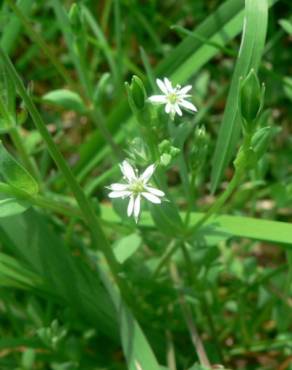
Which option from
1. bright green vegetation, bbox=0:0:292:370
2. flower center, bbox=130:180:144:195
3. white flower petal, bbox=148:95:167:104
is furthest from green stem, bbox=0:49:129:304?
white flower petal, bbox=148:95:167:104

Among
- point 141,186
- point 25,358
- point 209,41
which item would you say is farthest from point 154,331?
point 209,41

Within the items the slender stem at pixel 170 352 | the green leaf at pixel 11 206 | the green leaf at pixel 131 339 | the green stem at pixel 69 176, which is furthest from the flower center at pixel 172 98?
the slender stem at pixel 170 352

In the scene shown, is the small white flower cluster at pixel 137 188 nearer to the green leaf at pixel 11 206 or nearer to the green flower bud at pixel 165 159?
the green flower bud at pixel 165 159

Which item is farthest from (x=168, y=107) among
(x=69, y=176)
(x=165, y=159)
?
(x=69, y=176)

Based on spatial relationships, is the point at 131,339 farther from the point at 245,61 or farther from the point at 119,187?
the point at 245,61

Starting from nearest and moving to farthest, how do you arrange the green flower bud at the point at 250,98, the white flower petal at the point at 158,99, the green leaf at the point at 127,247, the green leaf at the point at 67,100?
the green flower bud at the point at 250,98
the white flower petal at the point at 158,99
the green leaf at the point at 127,247
the green leaf at the point at 67,100

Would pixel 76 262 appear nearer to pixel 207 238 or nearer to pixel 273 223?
pixel 207 238

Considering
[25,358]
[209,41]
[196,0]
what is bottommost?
[25,358]
